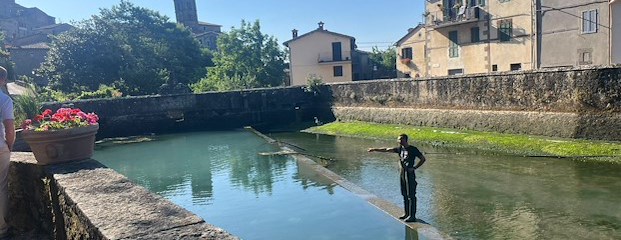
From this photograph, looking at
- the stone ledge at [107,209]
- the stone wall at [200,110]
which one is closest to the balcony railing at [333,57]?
the stone wall at [200,110]

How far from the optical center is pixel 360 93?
27250 mm

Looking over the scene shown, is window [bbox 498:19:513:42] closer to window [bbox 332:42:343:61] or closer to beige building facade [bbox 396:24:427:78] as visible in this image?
beige building facade [bbox 396:24:427:78]

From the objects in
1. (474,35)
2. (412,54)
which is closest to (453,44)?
(474,35)

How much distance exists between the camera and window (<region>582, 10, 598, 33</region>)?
22.1m

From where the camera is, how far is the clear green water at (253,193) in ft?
26.3

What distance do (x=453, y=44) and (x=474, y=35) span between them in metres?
1.73

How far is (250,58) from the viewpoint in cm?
4425

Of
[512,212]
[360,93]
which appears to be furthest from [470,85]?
[512,212]

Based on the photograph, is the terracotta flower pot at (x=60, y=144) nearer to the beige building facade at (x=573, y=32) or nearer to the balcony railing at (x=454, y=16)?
the beige building facade at (x=573, y=32)

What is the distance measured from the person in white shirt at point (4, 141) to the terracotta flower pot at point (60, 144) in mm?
344

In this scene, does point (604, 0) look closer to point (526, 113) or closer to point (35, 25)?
point (526, 113)

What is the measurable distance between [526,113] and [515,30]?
10760mm

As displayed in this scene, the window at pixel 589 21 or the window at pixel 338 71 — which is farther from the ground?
the window at pixel 589 21

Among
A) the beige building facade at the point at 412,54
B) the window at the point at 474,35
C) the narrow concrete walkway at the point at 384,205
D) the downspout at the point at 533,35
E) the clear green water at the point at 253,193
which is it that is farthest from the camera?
the beige building facade at the point at 412,54
